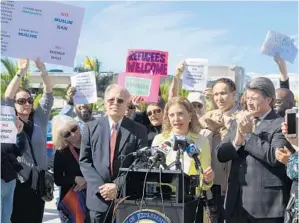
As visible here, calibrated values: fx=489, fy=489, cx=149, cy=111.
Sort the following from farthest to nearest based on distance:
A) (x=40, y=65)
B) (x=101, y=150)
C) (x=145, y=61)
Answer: (x=145, y=61)
(x=40, y=65)
(x=101, y=150)

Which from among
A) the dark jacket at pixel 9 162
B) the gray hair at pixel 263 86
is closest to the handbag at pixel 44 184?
the dark jacket at pixel 9 162

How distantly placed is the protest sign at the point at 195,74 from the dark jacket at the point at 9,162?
250 centimetres

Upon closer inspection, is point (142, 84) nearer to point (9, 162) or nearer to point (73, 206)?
point (73, 206)

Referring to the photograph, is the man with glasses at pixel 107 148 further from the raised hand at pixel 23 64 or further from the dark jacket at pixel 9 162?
the raised hand at pixel 23 64

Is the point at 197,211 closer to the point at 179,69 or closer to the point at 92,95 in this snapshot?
the point at 179,69

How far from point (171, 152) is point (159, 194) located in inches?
20.9

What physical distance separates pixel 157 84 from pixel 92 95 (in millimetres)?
999

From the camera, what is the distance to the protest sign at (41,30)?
4.59 metres

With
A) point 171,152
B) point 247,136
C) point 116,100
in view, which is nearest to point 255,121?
point 247,136

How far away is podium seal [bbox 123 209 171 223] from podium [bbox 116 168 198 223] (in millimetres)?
16

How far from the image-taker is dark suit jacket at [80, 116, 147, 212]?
3961 millimetres

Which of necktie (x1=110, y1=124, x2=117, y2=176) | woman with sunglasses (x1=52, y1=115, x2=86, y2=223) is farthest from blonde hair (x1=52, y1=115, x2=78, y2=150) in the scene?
necktie (x1=110, y1=124, x2=117, y2=176)

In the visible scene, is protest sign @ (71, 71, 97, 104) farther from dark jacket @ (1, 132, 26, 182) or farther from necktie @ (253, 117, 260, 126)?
necktie @ (253, 117, 260, 126)

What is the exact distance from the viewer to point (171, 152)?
3.63 m
